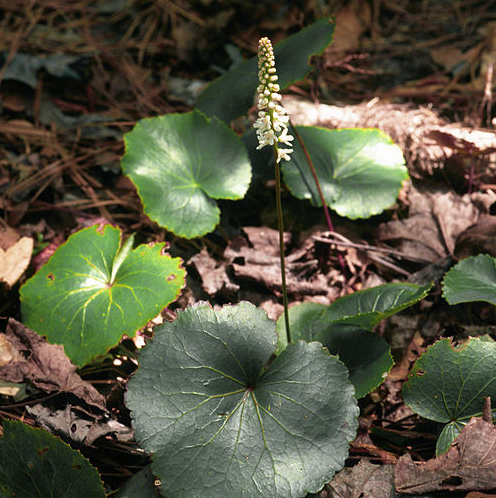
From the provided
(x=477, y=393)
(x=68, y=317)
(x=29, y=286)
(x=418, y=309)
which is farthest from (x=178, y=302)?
(x=477, y=393)

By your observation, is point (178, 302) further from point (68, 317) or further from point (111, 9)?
point (111, 9)

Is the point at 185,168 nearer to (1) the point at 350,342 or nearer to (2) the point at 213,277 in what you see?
(2) the point at 213,277

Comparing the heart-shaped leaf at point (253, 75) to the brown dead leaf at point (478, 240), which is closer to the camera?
the brown dead leaf at point (478, 240)

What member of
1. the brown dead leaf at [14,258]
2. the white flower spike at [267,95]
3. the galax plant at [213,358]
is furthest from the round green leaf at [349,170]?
the brown dead leaf at [14,258]

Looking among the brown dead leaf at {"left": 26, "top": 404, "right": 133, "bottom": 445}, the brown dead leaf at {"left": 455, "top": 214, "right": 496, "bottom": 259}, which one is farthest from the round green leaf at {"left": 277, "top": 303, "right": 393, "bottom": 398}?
the brown dead leaf at {"left": 455, "top": 214, "right": 496, "bottom": 259}

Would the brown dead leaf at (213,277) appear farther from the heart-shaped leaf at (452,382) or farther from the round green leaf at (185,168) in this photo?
the heart-shaped leaf at (452,382)

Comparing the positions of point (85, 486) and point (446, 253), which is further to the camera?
point (446, 253)
